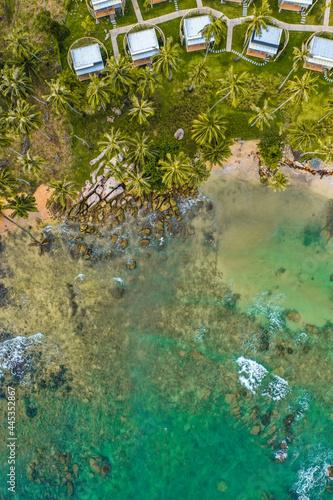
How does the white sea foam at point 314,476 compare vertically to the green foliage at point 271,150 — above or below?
below

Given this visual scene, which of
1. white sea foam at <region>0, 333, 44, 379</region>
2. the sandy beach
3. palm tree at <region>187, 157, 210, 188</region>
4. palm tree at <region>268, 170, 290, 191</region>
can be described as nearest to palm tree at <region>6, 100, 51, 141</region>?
the sandy beach

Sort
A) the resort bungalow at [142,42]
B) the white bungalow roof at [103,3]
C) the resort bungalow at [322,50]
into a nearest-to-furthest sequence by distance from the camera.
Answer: the resort bungalow at [322,50] → the resort bungalow at [142,42] → the white bungalow roof at [103,3]

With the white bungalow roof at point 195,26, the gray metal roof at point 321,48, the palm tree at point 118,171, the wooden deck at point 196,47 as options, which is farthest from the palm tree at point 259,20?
the palm tree at point 118,171

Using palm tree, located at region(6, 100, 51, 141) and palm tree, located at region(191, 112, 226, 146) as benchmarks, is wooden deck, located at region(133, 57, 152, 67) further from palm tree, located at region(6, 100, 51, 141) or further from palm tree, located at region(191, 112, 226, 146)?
palm tree, located at region(6, 100, 51, 141)

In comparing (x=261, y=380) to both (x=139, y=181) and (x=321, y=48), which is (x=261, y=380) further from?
(x=321, y=48)

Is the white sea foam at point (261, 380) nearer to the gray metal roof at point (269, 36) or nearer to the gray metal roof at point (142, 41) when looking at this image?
the gray metal roof at point (269, 36)

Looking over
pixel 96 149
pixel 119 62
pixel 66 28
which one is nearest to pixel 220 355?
pixel 96 149

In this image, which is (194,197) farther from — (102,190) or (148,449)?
(148,449)
